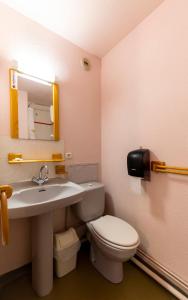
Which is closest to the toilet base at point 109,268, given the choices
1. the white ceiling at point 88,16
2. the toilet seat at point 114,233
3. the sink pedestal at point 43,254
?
the toilet seat at point 114,233

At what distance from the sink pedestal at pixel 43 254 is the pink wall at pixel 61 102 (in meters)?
0.23

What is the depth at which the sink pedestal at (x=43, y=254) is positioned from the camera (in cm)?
112

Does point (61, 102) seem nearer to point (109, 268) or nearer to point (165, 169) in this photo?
point (165, 169)

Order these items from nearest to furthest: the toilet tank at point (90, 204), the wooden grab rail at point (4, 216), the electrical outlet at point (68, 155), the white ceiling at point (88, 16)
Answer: the wooden grab rail at point (4, 216)
the white ceiling at point (88, 16)
the toilet tank at point (90, 204)
the electrical outlet at point (68, 155)

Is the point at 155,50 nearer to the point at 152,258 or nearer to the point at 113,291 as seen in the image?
the point at 152,258

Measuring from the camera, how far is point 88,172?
1.73 m


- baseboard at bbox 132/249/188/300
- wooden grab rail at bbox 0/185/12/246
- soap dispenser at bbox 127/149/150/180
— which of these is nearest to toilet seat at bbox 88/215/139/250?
baseboard at bbox 132/249/188/300

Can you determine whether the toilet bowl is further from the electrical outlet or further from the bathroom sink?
the electrical outlet

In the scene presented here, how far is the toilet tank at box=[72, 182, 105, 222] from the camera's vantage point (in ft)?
4.71

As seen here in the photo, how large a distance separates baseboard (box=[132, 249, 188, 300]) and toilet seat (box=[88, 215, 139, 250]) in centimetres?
34

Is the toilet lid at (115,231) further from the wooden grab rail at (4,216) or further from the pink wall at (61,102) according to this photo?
the wooden grab rail at (4,216)

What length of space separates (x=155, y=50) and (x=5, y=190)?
1505 millimetres

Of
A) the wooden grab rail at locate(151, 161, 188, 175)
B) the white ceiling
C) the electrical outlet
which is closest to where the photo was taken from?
the wooden grab rail at locate(151, 161, 188, 175)

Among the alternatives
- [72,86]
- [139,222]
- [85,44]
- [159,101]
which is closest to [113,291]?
[139,222]
